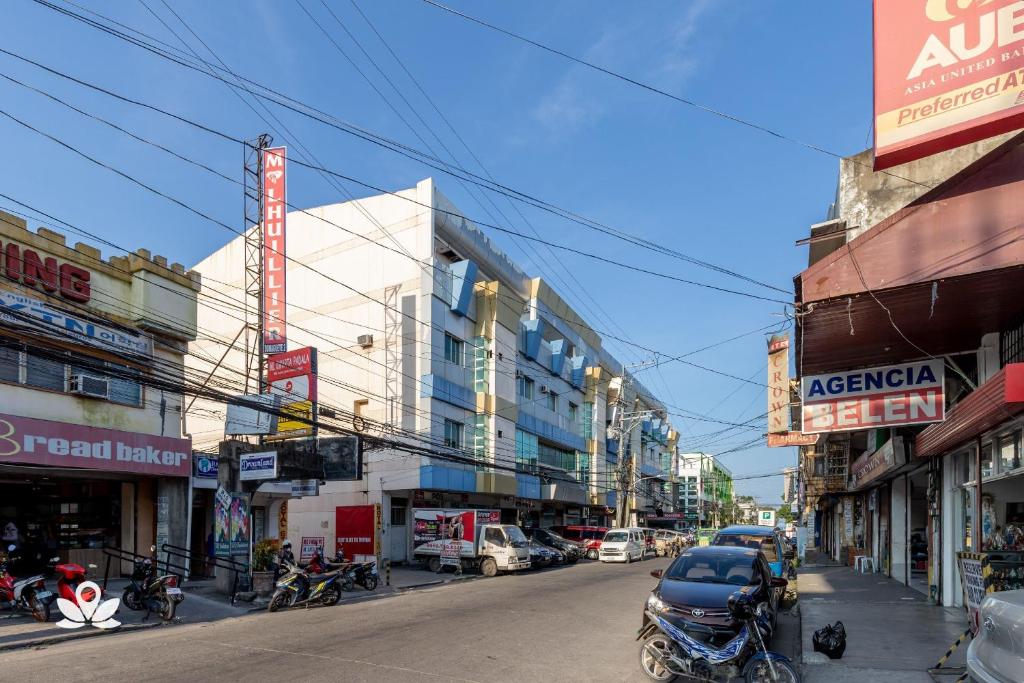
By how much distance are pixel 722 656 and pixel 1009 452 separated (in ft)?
19.3

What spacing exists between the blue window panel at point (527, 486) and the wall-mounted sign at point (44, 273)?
27505 millimetres

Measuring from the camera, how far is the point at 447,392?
1459 inches

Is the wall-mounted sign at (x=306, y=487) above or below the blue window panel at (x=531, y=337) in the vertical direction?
below

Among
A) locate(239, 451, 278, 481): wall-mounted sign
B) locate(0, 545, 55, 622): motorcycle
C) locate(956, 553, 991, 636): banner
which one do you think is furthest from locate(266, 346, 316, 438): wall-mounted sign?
locate(956, 553, 991, 636): banner

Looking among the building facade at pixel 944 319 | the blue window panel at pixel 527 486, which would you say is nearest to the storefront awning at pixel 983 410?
the building facade at pixel 944 319

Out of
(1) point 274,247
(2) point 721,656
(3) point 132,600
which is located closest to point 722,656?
(2) point 721,656

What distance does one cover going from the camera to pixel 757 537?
731 inches

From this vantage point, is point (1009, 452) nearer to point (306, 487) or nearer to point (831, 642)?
point (831, 642)

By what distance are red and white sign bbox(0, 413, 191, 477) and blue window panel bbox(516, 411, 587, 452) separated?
26.7 meters

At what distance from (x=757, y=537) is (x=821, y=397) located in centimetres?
671

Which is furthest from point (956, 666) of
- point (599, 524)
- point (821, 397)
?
point (599, 524)

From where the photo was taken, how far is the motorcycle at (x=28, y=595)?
13562 mm

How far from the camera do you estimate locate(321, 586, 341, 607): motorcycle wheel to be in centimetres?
1731

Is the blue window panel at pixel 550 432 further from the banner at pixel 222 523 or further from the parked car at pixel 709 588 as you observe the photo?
the parked car at pixel 709 588
